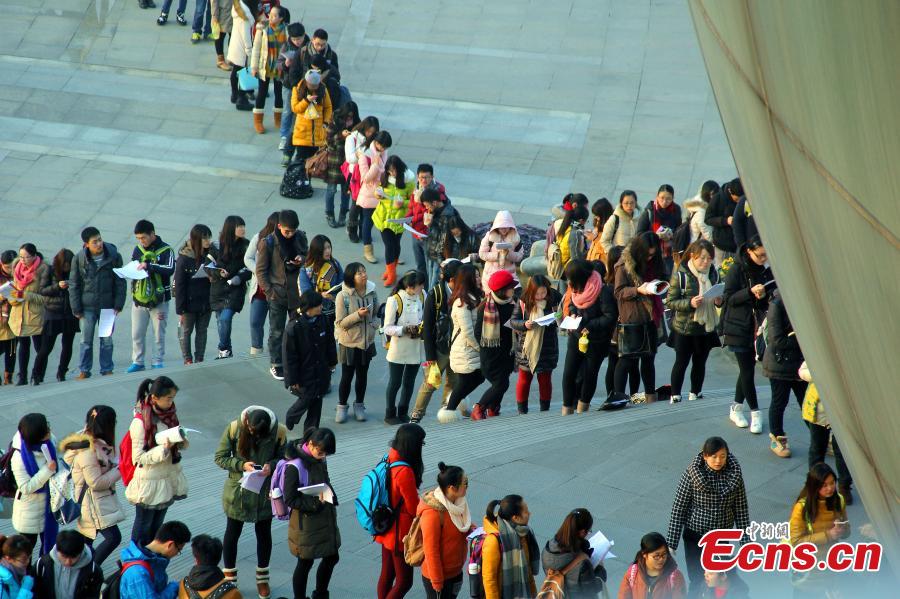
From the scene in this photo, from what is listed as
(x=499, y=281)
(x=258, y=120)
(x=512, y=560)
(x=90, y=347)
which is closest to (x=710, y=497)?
(x=512, y=560)

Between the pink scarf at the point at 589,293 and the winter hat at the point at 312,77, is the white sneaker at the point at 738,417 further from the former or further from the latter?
the winter hat at the point at 312,77

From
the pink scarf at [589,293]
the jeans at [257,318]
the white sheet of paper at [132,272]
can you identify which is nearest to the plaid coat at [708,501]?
the pink scarf at [589,293]

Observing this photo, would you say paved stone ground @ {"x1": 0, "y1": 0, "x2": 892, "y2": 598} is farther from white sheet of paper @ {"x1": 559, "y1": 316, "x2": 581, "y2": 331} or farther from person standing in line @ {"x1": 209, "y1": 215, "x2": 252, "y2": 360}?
white sheet of paper @ {"x1": 559, "y1": 316, "x2": 581, "y2": 331}

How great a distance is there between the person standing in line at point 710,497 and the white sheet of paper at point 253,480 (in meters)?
2.50

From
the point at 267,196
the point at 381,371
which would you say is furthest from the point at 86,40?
the point at 381,371

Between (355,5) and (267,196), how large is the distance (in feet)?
23.2

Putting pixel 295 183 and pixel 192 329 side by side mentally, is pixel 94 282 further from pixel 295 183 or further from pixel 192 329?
pixel 295 183

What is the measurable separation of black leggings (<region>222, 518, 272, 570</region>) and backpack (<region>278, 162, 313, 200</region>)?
9507 mm

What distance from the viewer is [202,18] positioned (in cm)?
2222

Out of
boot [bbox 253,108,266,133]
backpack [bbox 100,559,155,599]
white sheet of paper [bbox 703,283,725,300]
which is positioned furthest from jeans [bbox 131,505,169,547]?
boot [bbox 253,108,266,133]

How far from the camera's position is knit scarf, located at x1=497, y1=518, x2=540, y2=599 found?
23.7ft

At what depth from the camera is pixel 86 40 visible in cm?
2264

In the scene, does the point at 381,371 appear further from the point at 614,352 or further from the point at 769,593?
the point at 769,593

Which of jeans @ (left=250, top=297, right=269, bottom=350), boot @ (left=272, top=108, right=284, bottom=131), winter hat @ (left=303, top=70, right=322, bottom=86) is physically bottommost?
jeans @ (left=250, top=297, right=269, bottom=350)
